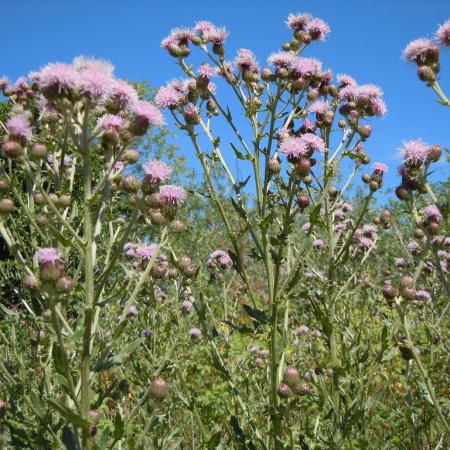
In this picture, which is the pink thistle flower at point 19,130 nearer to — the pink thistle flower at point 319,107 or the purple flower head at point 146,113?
the purple flower head at point 146,113

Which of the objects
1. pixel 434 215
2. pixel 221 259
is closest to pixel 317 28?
pixel 434 215

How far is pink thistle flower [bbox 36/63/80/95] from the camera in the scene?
196cm

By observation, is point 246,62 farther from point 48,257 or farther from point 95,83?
point 48,257

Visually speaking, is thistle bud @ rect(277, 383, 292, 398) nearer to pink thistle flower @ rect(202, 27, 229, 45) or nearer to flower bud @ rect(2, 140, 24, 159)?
flower bud @ rect(2, 140, 24, 159)

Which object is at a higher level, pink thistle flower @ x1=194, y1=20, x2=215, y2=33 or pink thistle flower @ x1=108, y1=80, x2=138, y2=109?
pink thistle flower @ x1=194, y1=20, x2=215, y2=33

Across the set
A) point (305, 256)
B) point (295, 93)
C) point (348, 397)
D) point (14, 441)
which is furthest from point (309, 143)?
point (14, 441)

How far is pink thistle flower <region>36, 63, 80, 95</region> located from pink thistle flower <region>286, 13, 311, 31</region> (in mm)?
2322

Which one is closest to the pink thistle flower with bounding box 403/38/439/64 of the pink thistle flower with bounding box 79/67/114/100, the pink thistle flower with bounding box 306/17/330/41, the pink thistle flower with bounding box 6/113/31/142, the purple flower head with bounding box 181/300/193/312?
the pink thistle flower with bounding box 306/17/330/41

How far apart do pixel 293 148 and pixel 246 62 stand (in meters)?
0.90

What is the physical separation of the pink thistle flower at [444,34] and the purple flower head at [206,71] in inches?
58.6

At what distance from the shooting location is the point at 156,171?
2322 millimetres

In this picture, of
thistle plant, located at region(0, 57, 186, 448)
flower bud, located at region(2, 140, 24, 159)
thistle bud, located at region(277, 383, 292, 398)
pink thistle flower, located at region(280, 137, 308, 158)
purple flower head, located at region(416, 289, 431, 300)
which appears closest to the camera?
thistle plant, located at region(0, 57, 186, 448)

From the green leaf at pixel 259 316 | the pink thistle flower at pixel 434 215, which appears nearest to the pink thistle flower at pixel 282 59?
the pink thistle flower at pixel 434 215

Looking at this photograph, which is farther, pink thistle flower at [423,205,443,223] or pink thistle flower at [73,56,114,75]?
pink thistle flower at [423,205,443,223]
